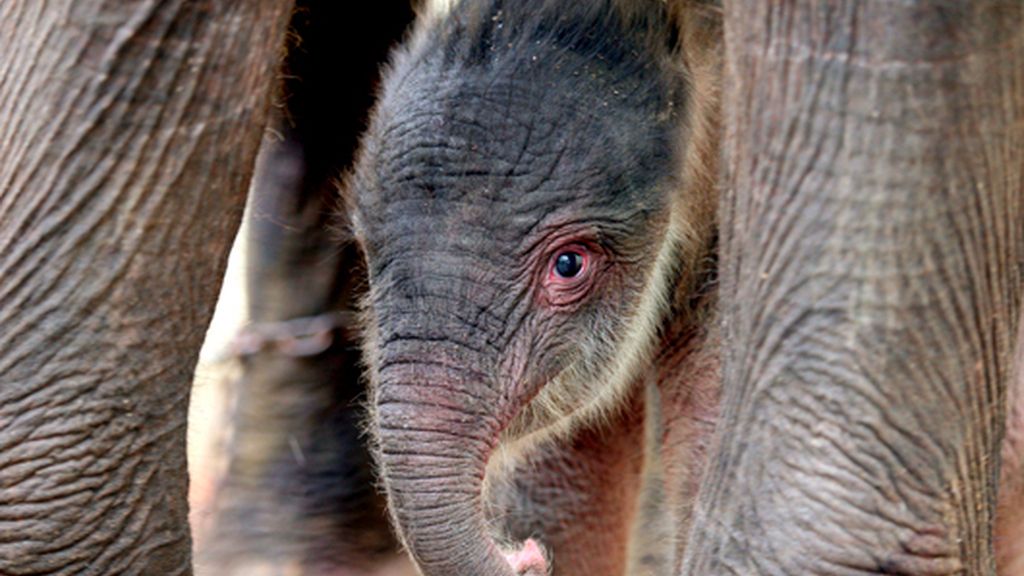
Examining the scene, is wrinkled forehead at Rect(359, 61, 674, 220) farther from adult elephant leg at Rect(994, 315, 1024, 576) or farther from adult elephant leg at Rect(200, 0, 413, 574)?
adult elephant leg at Rect(994, 315, 1024, 576)

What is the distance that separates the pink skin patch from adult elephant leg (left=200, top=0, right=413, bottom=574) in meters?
0.80

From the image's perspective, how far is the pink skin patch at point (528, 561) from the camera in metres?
3.50

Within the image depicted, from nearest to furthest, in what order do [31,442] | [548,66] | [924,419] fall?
1. [924,419]
2. [31,442]
3. [548,66]

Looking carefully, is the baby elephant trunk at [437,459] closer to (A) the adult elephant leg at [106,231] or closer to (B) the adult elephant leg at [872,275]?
(A) the adult elephant leg at [106,231]

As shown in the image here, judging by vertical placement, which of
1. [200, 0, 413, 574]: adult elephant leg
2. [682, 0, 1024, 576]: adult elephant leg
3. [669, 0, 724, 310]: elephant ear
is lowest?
[200, 0, 413, 574]: adult elephant leg

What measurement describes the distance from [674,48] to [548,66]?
0.25 m

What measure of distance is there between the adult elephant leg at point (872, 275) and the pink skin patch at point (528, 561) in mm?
798

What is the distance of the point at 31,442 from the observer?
3014 millimetres

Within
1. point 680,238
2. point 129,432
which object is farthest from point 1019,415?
point 129,432

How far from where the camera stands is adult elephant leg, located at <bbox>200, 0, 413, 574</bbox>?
4.20 m

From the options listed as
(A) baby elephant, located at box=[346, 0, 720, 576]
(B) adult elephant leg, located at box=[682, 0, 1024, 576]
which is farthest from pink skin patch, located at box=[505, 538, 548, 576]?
(B) adult elephant leg, located at box=[682, 0, 1024, 576]

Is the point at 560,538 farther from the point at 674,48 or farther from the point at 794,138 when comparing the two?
the point at 794,138

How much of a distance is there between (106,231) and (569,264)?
2.98ft

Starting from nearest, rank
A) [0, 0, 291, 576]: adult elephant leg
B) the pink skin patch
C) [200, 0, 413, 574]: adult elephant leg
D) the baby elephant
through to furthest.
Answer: [0, 0, 291, 576]: adult elephant leg
the baby elephant
the pink skin patch
[200, 0, 413, 574]: adult elephant leg
